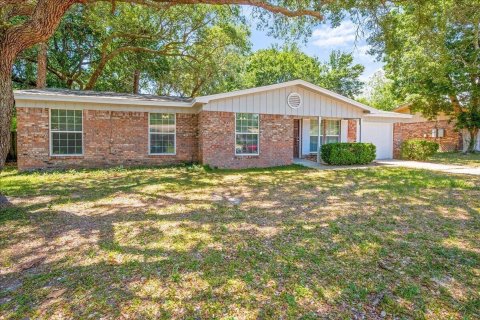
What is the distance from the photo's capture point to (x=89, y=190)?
7262mm

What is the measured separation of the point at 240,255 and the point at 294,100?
32.3 feet

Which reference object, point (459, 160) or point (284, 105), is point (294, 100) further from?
point (459, 160)

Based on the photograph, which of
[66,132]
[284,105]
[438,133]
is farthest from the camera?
[438,133]

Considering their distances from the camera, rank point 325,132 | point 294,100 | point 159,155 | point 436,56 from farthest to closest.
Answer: point 325,132
point 436,56
point 294,100
point 159,155

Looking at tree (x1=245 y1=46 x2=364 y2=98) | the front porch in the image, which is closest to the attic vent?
the front porch

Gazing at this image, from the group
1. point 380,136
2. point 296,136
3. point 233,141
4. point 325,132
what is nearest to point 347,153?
point 325,132

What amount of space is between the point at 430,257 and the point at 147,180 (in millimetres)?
7454

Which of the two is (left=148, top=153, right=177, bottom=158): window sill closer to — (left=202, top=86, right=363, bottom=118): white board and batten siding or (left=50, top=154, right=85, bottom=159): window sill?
(left=50, top=154, right=85, bottom=159): window sill

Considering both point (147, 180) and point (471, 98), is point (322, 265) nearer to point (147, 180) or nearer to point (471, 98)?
point (147, 180)

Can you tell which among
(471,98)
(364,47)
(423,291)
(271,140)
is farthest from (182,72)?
(423,291)

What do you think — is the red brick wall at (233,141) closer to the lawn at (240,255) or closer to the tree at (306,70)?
the lawn at (240,255)

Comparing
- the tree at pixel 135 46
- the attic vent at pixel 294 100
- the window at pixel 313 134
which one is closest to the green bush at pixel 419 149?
the window at pixel 313 134

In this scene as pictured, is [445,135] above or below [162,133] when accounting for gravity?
above

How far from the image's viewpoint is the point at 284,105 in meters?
12.1
